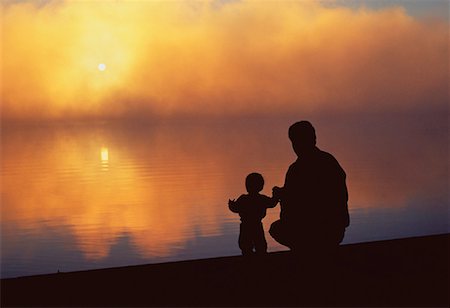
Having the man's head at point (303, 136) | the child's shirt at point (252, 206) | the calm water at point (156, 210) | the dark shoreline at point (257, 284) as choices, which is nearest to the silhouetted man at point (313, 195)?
the man's head at point (303, 136)

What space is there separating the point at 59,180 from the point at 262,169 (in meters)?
10.8

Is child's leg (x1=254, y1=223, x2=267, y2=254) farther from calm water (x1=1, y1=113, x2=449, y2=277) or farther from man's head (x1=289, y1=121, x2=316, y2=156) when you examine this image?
calm water (x1=1, y1=113, x2=449, y2=277)

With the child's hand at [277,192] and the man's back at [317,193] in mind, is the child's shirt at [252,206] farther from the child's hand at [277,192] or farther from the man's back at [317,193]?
the man's back at [317,193]

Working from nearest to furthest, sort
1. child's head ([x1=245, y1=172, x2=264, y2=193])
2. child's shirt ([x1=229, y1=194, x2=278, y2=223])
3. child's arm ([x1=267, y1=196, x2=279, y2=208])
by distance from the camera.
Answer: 1. child's arm ([x1=267, y1=196, x2=279, y2=208])
2. child's head ([x1=245, y1=172, x2=264, y2=193])
3. child's shirt ([x1=229, y1=194, x2=278, y2=223])

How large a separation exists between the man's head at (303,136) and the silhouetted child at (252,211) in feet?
4.35

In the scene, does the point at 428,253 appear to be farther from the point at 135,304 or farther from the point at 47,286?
the point at 47,286

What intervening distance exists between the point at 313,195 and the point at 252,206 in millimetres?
1455

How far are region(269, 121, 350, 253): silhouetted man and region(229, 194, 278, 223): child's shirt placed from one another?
1185 millimetres

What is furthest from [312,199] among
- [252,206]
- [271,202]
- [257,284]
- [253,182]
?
[252,206]

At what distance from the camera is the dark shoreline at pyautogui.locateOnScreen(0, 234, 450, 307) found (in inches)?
232

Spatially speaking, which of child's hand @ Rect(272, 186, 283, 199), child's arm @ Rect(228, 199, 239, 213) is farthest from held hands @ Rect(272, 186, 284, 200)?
child's arm @ Rect(228, 199, 239, 213)

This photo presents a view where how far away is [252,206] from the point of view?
7.50 m

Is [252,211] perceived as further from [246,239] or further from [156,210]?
[156,210]

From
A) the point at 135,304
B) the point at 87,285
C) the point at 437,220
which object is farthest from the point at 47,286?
the point at 437,220
